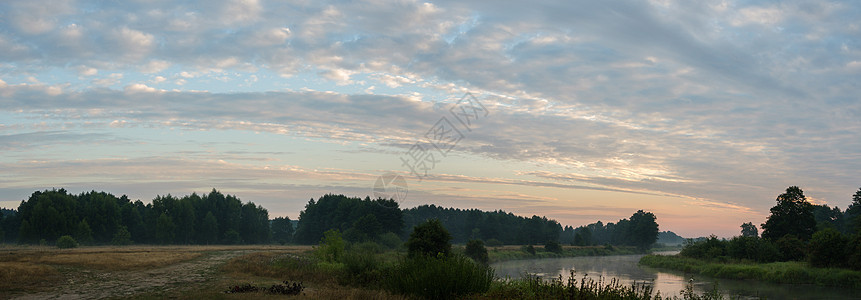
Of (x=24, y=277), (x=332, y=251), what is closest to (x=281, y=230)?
(x=332, y=251)

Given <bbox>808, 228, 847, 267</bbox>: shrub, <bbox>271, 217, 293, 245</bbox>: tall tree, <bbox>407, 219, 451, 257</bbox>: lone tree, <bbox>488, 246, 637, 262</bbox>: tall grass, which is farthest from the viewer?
<bbox>271, 217, 293, 245</bbox>: tall tree

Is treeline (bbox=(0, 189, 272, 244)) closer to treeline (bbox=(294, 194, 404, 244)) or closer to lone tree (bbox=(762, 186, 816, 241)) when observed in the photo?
treeline (bbox=(294, 194, 404, 244))

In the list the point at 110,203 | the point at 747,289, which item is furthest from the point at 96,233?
the point at 747,289

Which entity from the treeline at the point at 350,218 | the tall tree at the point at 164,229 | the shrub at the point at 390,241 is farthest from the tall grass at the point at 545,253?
the tall tree at the point at 164,229

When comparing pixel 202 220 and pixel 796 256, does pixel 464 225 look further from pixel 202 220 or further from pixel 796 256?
pixel 796 256

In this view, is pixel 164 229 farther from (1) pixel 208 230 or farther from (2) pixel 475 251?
(2) pixel 475 251

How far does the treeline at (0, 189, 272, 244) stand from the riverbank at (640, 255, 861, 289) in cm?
9840

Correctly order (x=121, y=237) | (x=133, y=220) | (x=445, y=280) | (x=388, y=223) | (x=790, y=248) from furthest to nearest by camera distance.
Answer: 1. (x=133, y=220)
2. (x=388, y=223)
3. (x=121, y=237)
4. (x=790, y=248)
5. (x=445, y=280)

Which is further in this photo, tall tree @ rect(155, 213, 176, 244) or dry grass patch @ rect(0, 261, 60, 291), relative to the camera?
tall tree @ rect(155, 213, 176, 244)

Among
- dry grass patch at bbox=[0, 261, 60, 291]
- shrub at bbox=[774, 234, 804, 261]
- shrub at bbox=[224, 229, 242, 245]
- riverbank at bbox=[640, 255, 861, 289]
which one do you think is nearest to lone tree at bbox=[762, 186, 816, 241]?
shrub at bbox=[774, 234, 804, 261]

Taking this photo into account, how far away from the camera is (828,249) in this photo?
46.6m

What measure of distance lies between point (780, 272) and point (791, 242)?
11.3 meters

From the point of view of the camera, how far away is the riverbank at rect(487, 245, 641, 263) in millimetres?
95500

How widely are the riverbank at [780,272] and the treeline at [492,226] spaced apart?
87380 millimetres
